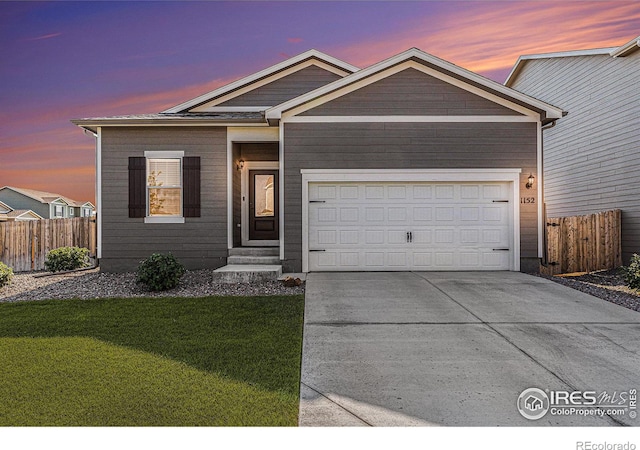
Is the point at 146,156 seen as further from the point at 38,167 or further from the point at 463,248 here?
the point at 38,167

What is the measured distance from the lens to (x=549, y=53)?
12703mm

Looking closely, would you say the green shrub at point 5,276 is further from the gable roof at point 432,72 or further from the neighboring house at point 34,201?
the neighboring house at point 34,201

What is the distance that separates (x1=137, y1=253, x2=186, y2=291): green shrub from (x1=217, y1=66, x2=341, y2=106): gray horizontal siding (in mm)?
5390

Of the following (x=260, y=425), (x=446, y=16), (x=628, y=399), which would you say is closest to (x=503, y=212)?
(x=446, y=16)

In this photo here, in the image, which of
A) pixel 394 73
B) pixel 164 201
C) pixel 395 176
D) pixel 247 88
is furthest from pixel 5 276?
pixel 394 73

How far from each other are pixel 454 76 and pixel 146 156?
7.29m

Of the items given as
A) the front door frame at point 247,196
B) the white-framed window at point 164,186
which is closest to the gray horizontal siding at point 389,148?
the front door frame at point 247,196

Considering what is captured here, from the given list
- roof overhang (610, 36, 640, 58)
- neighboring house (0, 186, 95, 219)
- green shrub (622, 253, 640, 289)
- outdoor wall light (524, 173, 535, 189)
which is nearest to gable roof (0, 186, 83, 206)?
neighboring house (0, 186, 95, 219)

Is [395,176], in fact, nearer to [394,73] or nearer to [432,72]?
[394,73]

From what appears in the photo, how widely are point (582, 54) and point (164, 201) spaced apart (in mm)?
12505

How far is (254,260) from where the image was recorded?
870cm

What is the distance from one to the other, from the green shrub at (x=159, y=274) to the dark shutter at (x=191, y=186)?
2114 millimetres

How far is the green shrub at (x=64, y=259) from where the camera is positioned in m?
9.25

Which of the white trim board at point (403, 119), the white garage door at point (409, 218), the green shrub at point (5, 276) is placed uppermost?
the white trim board at point (403, 119)
